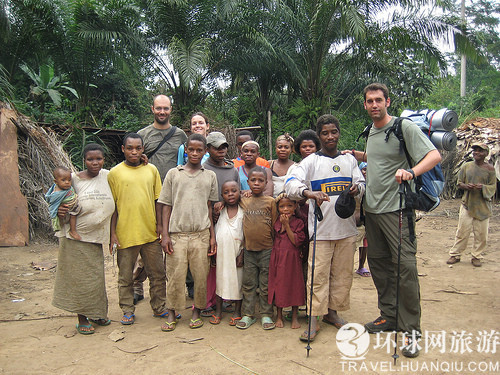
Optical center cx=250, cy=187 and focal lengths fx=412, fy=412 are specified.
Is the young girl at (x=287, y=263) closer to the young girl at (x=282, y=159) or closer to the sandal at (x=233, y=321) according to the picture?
the sandal at (x=233, y=321)

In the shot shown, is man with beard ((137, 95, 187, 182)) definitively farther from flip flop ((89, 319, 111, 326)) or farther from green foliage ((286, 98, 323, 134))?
green foliage ((286, 98, 323, 134))

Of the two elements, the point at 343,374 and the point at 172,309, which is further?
the point at 172,309

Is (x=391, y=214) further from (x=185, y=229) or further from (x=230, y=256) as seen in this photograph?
(x=185, y=229)

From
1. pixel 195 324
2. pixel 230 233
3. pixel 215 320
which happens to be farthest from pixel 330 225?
A: pixel 195 324

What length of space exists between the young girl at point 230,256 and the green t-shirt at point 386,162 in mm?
1215

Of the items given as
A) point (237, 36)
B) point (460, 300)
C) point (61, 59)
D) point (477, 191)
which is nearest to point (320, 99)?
point (237, 36)

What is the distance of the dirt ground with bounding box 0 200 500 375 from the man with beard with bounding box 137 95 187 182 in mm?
1557

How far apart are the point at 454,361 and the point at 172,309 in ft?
7.78

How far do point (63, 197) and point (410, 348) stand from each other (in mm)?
3097

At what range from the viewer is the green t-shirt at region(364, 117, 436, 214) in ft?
10.6

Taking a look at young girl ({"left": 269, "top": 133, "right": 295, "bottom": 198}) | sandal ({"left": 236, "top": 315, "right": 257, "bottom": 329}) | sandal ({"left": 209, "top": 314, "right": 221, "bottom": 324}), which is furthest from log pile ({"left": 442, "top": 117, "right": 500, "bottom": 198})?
sandal ({"left": 209, "top": 314, "right": 221, "bottom": 324})

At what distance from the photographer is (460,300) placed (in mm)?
4562

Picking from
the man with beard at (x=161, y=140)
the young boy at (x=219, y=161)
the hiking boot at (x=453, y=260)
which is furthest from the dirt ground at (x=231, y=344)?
the man with beard at (x=161, y=140)

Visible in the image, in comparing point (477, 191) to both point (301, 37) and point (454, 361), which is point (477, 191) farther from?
point (301, 37)
